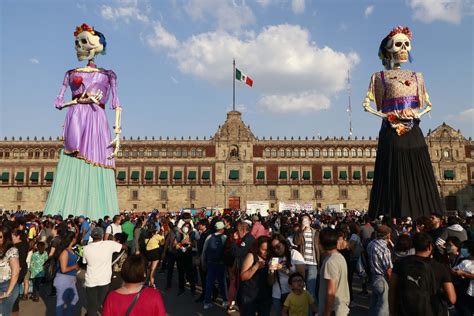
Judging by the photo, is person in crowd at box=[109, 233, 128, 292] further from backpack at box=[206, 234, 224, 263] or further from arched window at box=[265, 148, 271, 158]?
arched window at box=[265, 148, 271, 158]

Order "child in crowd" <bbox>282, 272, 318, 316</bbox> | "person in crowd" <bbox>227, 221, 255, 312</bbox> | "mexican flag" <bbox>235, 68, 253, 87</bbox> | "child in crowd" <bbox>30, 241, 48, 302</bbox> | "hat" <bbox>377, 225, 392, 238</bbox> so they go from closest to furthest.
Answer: "child in crowd" <bbox>282, 272, 318, 316</bbox> < "hat" <bbox>377, 225, 392, 238</bbox> < "person in crowd" <bbox>227, 221, 255, 312</bbox> < "child in crowd" <bbox>30, 241, 48, 302</bbox> < "mexican flag" <bbox>235, 68, 253, 87</bbox>

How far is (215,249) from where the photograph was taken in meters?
7.71

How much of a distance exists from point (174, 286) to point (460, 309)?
6.88 meters

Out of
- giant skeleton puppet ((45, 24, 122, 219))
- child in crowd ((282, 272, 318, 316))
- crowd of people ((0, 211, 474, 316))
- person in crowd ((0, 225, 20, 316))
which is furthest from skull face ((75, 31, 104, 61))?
child in crowd ((282, 272, 318, 316))

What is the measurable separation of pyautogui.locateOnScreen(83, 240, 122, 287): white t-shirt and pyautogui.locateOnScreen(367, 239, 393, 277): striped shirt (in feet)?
12.1

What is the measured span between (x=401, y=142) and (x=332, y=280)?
38.6 feet

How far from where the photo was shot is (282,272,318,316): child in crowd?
457cm

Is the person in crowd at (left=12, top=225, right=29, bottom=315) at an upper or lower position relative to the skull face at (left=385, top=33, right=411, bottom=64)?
lower

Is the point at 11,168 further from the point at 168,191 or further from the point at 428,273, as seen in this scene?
the point at 428,273

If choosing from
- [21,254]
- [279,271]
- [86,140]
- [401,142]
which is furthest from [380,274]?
[86,140]

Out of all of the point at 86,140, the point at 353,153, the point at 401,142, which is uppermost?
the point at 353,153

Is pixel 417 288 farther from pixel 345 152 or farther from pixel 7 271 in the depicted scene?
pixel 345 152

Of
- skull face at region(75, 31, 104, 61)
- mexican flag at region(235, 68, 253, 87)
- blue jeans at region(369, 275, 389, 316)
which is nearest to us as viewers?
blue jeans at region(369, 275, 389, 316)

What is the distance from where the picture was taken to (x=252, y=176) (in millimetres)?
46406
